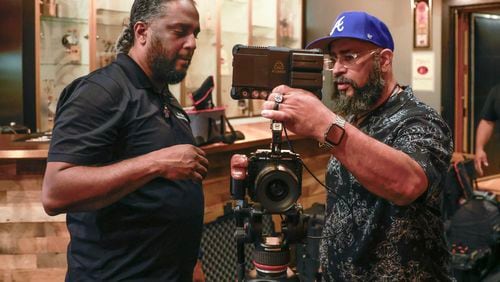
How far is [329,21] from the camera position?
577 centimetres

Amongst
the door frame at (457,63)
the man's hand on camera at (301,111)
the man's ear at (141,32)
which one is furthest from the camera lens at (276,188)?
the door frame at (457,63)

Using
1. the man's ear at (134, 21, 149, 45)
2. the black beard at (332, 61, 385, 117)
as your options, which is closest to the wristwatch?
the black beard at (332, 61, 385, 117)

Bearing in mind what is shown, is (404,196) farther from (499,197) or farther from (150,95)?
(499,197)

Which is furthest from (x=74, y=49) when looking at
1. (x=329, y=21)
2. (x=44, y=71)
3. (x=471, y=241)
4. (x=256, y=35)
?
(x=471, y=241)

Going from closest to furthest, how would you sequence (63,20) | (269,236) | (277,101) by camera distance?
(277,101) < (269,236) < (63,20)

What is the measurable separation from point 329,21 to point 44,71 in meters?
2.85

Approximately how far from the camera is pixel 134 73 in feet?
5.50

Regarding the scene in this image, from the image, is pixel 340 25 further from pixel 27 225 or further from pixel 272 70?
pixel 27 225

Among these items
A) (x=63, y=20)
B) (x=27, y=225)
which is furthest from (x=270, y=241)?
(x=63, y=20)

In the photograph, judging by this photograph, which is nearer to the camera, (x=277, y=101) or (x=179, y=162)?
(x=277, y=101)

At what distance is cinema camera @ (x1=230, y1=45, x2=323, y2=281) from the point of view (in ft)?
4.14

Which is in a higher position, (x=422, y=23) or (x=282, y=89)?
(x=422, y=23)

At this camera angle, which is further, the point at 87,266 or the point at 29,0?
the point at 29,0

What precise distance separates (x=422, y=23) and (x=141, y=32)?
12.7 ft
